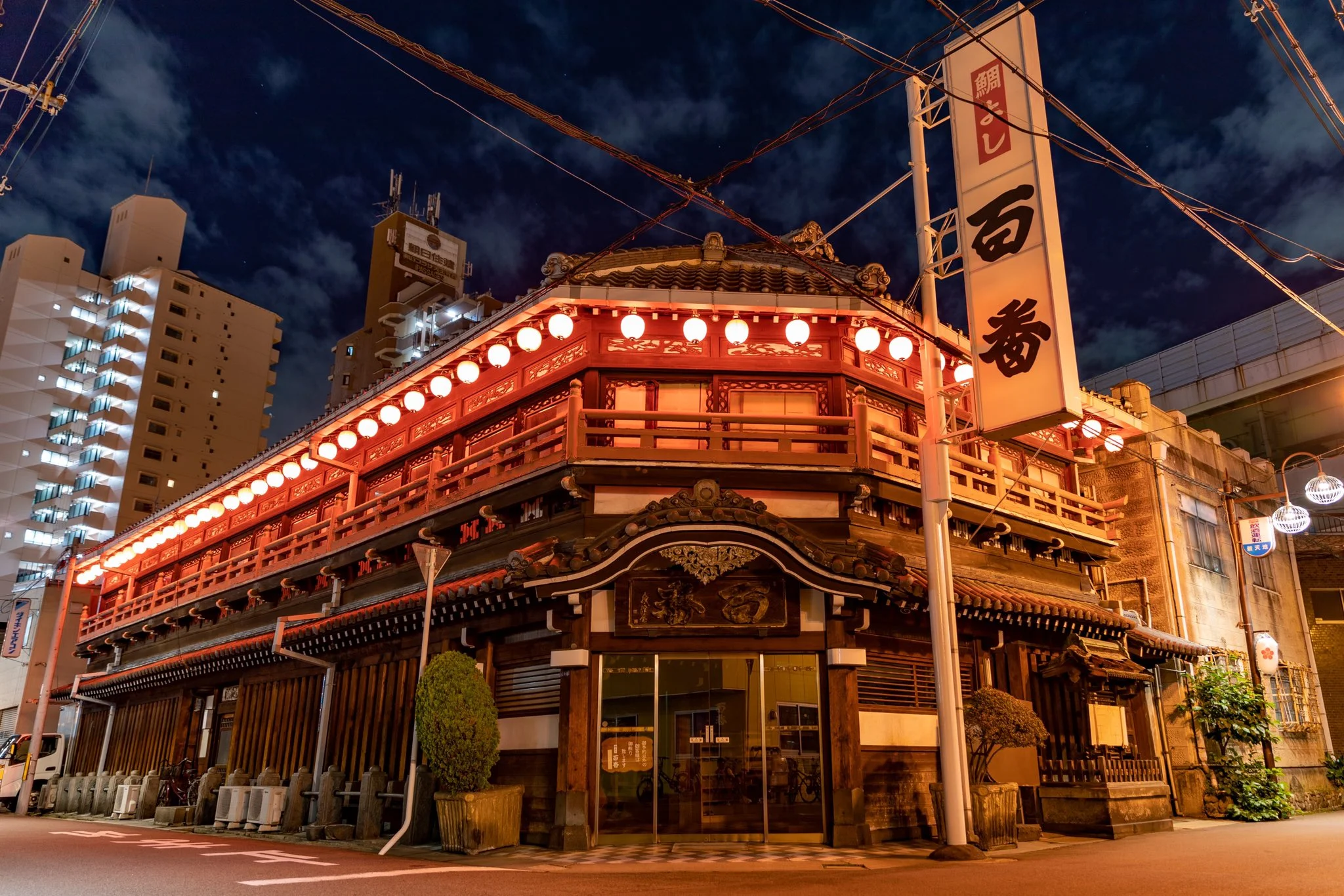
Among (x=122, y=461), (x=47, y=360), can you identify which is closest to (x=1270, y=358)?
(x=122, y=461)

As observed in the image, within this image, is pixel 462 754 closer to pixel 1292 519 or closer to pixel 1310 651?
pixel 1292 519

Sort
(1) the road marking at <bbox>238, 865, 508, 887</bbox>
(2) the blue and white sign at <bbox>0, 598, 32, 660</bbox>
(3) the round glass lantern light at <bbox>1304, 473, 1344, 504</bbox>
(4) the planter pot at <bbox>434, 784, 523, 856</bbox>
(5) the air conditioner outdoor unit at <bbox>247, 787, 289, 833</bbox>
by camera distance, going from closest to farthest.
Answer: (1) the road marking at <bbox>238, 865, 508, 887</bbox>
(4) the planter pot at <bbox>434, 784, 523, 856</bbox>
(5) the air conditioner outdoor unit at <bbox>247, 787, 289, 833</bbox>
(3) the round glass lantern light at <bbox>1304, 473, 1344, 504</bbox>
(2) the blue and white sign at <bbox>0, 598, 32, 660</bbox>

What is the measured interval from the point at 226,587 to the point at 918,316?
21.4m

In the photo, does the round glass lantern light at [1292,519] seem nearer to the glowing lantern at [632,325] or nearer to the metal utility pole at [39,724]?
the glowing lantern at [632,325]

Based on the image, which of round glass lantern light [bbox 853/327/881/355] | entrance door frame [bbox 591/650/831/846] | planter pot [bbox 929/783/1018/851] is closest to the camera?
planter pot [bbox 929/783/1018/851]

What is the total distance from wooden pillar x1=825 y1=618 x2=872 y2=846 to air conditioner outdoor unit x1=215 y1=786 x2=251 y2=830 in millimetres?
13402

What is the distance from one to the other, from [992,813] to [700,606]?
17.5 ft

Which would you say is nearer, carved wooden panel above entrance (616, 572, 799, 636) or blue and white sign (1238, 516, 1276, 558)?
Result: carved wooden panel above entrance (616, 572, 799, 636)

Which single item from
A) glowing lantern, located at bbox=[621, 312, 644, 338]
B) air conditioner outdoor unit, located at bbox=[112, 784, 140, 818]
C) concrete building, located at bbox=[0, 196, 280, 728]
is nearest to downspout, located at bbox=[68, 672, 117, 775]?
air conditioner outdoor unit, located at bbox=[112, 784, 140, 818]

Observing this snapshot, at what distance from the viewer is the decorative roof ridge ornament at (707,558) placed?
46.2 feet

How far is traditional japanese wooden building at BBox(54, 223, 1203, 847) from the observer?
14.1m

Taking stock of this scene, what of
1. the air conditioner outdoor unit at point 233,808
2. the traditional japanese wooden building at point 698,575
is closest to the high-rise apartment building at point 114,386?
the traditional japanese wooden building at point 698,575

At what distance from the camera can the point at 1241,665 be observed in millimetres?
23531

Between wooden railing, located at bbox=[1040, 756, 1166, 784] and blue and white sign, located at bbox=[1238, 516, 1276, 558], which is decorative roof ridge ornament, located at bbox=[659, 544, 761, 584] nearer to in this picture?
wooden railing, located at bbox=[1040, 756, 1166, 784]
